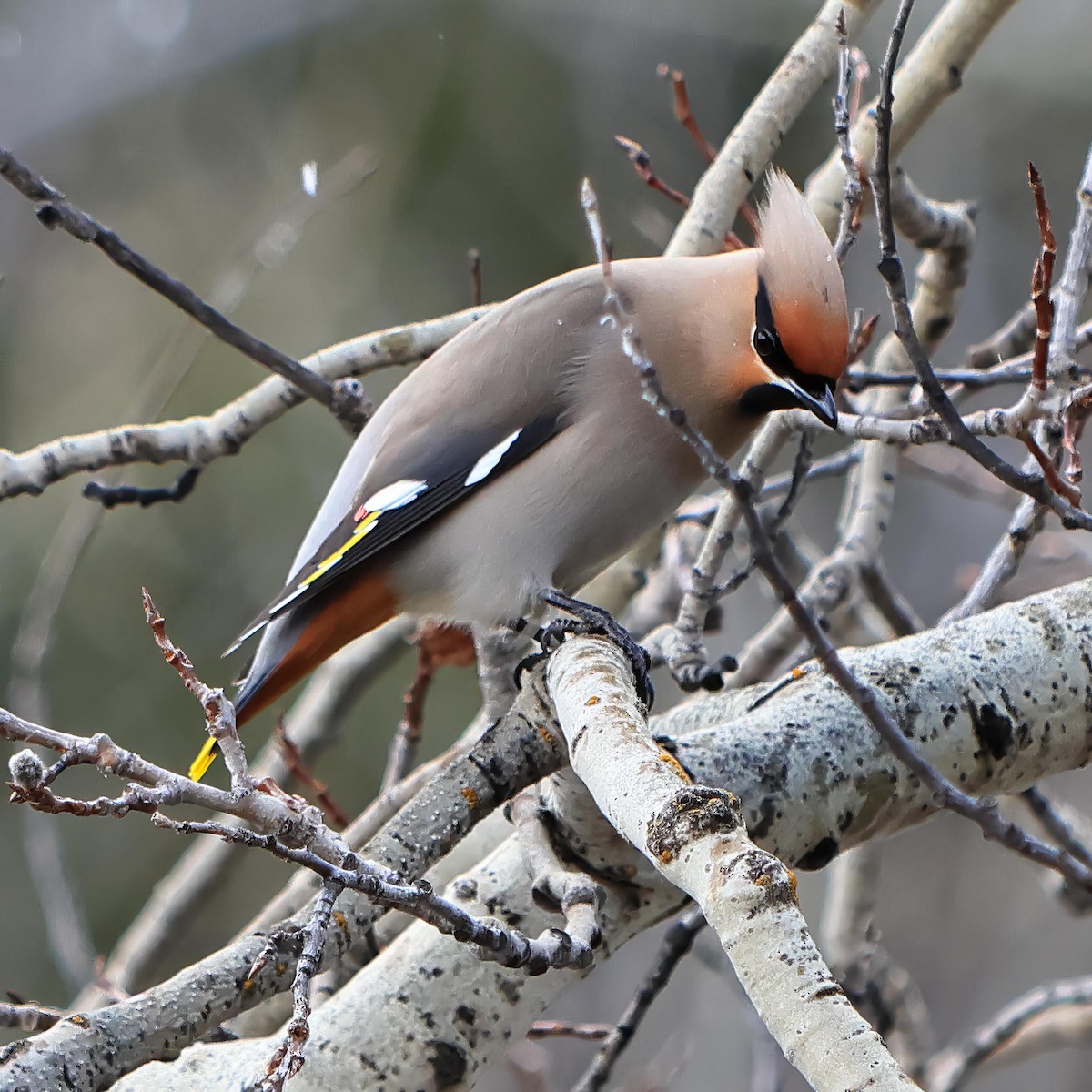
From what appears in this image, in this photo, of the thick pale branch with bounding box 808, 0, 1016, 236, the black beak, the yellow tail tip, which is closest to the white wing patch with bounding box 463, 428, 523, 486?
the black beak

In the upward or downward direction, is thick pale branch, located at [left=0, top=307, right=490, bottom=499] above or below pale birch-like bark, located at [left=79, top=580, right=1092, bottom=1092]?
above

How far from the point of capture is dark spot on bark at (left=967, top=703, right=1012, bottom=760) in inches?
76.9

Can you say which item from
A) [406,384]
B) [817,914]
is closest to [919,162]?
[817,914]

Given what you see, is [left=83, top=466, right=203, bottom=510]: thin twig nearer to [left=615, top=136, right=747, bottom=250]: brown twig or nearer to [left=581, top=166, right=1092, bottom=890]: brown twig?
[left=615, top=136, right=747, bottom=250]: brown twig

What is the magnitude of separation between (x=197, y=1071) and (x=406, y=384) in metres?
1.46

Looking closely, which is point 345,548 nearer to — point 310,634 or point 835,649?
point 310,634

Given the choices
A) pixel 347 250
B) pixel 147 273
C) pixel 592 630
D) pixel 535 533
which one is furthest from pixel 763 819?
pixel 347 250

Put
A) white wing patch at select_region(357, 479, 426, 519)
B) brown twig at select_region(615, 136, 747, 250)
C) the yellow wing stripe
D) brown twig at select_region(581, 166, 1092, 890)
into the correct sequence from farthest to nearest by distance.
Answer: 1. brown twig at select_region(615, 136, 747, 250)
2. white wing patch at select_region(357, 479, 426, 519)
3. the yellow wing stripe
4. brown twig at select_region(581, 166, 1092, 890)

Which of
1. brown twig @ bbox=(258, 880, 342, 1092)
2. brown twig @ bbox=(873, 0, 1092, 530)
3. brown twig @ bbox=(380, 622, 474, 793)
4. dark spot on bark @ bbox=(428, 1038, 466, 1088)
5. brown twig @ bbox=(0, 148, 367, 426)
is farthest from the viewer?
brown twig @ bbox=(380, 622, 474, 793)

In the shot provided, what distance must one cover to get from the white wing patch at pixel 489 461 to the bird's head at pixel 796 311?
0.47 metres

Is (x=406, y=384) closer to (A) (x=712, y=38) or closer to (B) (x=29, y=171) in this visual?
(B) (x=29, y=171)

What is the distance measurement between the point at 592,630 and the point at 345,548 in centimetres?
52

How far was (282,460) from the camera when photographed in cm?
745

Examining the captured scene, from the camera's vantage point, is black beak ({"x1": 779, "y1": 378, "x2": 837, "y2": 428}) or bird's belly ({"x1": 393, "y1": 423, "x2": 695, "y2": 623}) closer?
black beak ({"x1": 779, "y1": 378, "x2": 837, "y2": 428})
